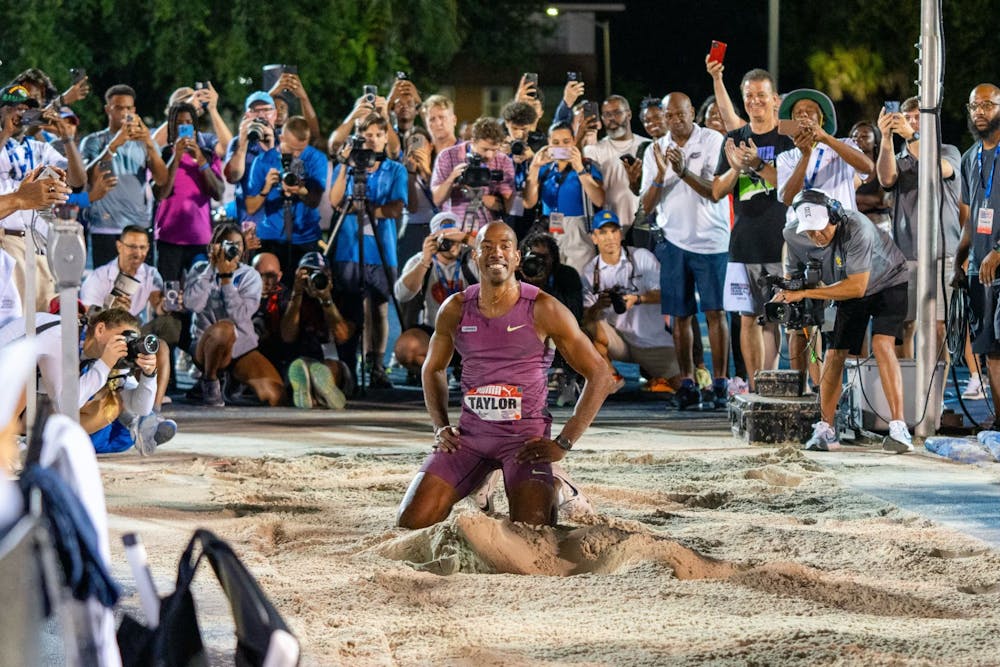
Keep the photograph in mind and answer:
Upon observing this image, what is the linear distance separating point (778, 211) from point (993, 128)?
1625 millimetres

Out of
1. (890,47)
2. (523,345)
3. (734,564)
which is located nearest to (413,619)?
(734,564)

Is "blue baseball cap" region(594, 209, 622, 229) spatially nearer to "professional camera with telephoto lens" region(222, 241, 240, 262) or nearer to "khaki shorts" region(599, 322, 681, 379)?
"khaki shorts" region(599, 322, 681, 379)

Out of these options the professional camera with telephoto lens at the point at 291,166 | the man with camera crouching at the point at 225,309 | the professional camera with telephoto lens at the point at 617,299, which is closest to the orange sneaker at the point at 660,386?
the professional camera with telephoto lens at the point at 617,299

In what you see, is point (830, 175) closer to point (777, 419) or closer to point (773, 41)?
point (777, 419)

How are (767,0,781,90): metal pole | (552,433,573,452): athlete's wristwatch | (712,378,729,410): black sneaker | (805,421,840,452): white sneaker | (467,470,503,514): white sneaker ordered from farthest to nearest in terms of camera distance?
(767,0,781,90): metal pole → (712,378,729,410): black sneaker → (805,421,840,452): white sneaker → (467,470,503,514): white sneaker → (552,433,573,452): athlete's wristwatch

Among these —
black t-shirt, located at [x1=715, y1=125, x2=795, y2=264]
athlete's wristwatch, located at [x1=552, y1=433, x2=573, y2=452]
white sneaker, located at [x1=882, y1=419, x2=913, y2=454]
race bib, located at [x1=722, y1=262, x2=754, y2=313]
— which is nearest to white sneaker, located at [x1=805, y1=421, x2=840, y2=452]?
white sneaker, located at [x1=882, y1=419, x2=913, y2=454]

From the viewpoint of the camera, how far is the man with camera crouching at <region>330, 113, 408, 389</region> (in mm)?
12672

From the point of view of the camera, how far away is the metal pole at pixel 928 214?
408 inches

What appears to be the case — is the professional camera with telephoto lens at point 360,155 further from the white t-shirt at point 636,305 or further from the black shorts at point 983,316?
the black shorts at point 983,316

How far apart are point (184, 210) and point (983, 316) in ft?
21.0

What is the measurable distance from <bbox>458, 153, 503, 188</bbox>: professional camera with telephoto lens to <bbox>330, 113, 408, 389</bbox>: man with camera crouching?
735 mm

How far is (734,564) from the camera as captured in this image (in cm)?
643

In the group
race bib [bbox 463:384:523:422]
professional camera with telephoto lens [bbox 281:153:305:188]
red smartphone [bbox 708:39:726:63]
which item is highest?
red smartphone [bbox 708:39:726:63]

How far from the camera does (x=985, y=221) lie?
1045cm
